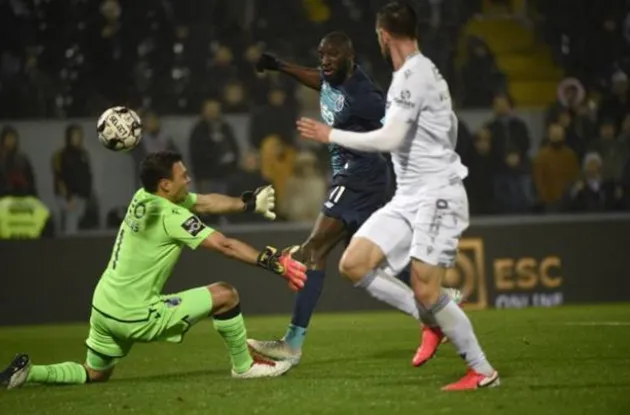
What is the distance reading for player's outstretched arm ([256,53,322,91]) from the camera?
11.1m

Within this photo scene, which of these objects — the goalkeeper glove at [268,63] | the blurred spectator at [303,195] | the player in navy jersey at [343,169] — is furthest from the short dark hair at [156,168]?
the blurred spectator at [303,195]

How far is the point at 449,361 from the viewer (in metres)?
10.1

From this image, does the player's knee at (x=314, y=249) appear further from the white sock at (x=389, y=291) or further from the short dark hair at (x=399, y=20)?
the short dark hair at (x=399, y=20)

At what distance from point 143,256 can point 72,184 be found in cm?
858

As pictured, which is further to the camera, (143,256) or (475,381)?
(143,256)

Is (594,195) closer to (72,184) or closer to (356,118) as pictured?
(72,184)

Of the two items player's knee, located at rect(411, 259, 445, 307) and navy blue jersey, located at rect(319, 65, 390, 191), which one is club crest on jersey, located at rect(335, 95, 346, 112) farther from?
player's knee, located at rect(411, 259, 445, 307)

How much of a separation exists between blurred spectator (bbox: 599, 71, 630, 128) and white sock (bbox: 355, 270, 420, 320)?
10.5 m

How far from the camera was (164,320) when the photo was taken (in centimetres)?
914

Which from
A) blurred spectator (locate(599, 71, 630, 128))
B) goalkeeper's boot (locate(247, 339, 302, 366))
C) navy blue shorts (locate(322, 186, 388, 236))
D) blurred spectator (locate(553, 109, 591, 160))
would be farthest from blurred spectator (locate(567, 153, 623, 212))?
goalkeeper's boot (locate(247, 339, 302, 366))

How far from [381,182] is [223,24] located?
9536mm

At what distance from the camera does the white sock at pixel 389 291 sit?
28.9 ft

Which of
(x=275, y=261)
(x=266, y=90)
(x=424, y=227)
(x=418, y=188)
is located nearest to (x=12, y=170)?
(x=266, y=90)

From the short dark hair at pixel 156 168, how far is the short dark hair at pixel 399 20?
6.10 ft
